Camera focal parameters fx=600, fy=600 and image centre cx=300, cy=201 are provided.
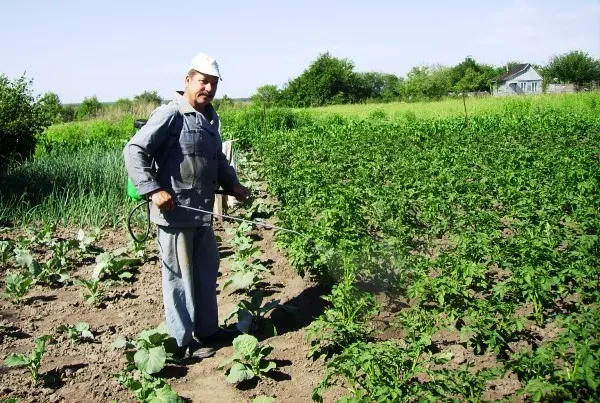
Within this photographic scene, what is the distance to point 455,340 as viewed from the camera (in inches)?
152

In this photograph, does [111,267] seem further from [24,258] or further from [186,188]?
[186,188]

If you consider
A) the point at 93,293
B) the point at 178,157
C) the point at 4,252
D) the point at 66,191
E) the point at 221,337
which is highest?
the point at 178,157

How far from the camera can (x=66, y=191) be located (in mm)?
8383

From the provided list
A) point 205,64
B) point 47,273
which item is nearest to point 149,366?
point 205,64

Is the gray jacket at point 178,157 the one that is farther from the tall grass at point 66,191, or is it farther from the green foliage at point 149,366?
the tall grass at point 66,191

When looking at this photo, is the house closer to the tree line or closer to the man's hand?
the tree line

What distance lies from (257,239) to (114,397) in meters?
3.49

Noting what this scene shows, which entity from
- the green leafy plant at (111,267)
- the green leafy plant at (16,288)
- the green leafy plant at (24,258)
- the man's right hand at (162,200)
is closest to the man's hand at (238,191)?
the man's right hand at (162,200)

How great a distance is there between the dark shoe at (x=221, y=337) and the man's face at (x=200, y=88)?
61.2 inches

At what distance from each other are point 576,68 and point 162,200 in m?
72.9

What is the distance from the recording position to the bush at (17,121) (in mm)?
10695

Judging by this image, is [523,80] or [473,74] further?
[523,80]

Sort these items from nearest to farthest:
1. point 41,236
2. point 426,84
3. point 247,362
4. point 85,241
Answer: point 247,362 < point 85,241 < point 41,236 < point 426,84

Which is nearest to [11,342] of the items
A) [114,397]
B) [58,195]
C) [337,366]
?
[114,397]
